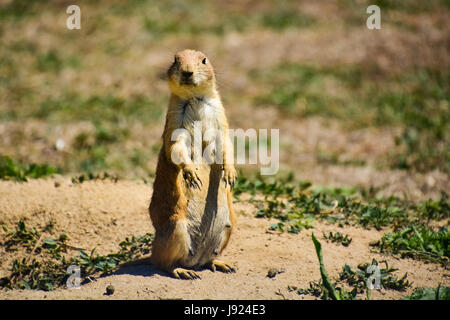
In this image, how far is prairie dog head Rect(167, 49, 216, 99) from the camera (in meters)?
4.28

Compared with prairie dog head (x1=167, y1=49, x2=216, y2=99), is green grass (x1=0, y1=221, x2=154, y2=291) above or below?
below

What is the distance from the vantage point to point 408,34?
1172 centimetres

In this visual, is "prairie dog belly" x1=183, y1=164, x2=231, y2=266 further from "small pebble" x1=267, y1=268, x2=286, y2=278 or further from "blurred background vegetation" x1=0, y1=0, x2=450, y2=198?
"blurred background vegetation" x1=0, y1=0, x2=450, y2=198

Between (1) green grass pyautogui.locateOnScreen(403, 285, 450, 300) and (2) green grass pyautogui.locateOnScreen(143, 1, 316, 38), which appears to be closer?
(1) green grass pyautogui.locateOnScreen(403, 285, 450, 300)

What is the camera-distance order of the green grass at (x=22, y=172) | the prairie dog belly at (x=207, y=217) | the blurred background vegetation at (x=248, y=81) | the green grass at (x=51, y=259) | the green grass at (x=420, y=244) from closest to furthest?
the prairie dog belly at (x=207, y=217) < the green grass at (x=51, y=259) < the green grass at (x=420, y=244) < the green grass at (x=22, y=172) < the blurred background vegetation at (x=248, y=81)

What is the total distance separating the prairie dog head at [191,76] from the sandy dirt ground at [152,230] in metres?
1.43

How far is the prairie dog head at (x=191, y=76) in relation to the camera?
4281mm

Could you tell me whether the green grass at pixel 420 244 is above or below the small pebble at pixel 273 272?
above

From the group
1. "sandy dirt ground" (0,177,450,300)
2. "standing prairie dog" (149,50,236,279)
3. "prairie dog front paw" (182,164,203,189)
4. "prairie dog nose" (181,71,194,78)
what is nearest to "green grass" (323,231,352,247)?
"sandy dirt ground" (0,177,450,300)

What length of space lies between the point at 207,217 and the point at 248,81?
6.54m

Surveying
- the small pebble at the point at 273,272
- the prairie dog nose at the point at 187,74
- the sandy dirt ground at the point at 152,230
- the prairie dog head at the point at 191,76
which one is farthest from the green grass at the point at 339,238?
the prairie dog nose at the point at 187,74

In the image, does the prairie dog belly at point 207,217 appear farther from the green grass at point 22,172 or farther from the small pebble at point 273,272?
the green grass at point 22,172

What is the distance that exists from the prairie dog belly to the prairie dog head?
598 mm

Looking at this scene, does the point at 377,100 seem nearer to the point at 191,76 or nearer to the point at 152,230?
the point at 152,230
